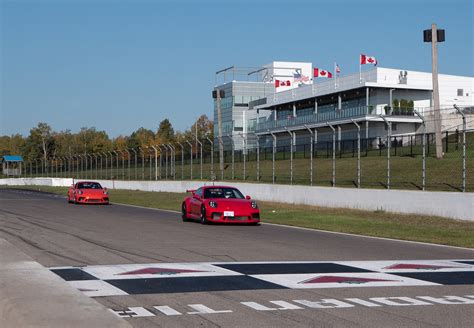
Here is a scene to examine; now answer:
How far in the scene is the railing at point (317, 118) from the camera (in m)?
61.7

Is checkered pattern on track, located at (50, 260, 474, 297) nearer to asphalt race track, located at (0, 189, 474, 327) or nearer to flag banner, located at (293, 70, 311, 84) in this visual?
asphalt race track, located at (0, 189, 474, 327)

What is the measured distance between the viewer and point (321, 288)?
9.68 metres

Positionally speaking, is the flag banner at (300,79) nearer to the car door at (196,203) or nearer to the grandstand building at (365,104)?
the grandstand building at (365,104)

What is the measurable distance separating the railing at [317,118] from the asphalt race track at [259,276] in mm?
43641

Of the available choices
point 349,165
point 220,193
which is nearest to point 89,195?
point 349,165

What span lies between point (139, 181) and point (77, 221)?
116 ft

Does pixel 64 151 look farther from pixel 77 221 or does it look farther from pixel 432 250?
pixel 432 250

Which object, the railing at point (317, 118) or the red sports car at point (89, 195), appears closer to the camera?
the red sports car at point (89, 195)

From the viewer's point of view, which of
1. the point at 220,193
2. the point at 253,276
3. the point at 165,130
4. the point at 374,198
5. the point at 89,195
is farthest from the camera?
the point at 165,130

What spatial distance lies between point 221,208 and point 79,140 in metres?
124

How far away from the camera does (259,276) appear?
35.2 ft

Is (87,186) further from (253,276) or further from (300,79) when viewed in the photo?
(300,79)

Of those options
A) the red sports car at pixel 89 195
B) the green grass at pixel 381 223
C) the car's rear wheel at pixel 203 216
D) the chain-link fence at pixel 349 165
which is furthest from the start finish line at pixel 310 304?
the red sports car at pixel 89 195

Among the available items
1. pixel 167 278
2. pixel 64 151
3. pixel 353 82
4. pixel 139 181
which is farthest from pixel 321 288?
pixel 64 151
